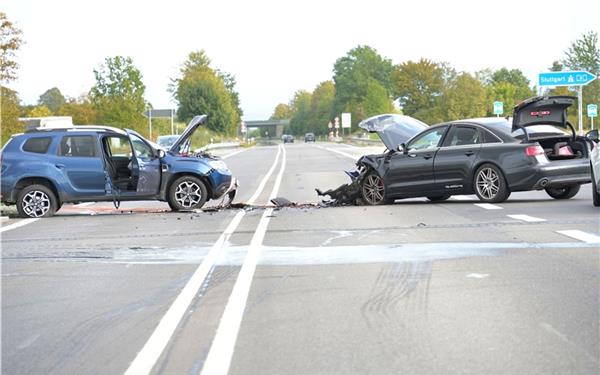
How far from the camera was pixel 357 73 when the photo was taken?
16162 cm

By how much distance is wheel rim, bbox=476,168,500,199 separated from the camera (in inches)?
630

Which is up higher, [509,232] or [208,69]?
[208,69]

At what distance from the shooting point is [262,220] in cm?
1510

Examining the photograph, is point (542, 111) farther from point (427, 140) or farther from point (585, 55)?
point (585, 55)

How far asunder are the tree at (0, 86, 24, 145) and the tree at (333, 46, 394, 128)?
366ft

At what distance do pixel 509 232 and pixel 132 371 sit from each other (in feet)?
23.9

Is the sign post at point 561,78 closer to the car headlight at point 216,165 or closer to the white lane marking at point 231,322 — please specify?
the car headlight at point 216,165

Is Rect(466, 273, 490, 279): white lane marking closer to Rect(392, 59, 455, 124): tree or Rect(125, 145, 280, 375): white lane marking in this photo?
Rect(125, 145, 280, 375): white lane marking

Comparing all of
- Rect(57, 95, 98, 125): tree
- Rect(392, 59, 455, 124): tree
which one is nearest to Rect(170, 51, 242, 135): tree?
Rect(57, 95, 98, 125): tree

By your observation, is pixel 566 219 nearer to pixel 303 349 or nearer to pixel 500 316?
pixel 500 316

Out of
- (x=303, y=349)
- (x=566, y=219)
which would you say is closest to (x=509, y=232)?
(x=566, y=219)

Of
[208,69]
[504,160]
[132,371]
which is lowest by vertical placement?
[132,371]

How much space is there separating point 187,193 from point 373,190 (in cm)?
344

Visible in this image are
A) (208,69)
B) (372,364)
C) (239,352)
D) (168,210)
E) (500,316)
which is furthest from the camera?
(208,69)
